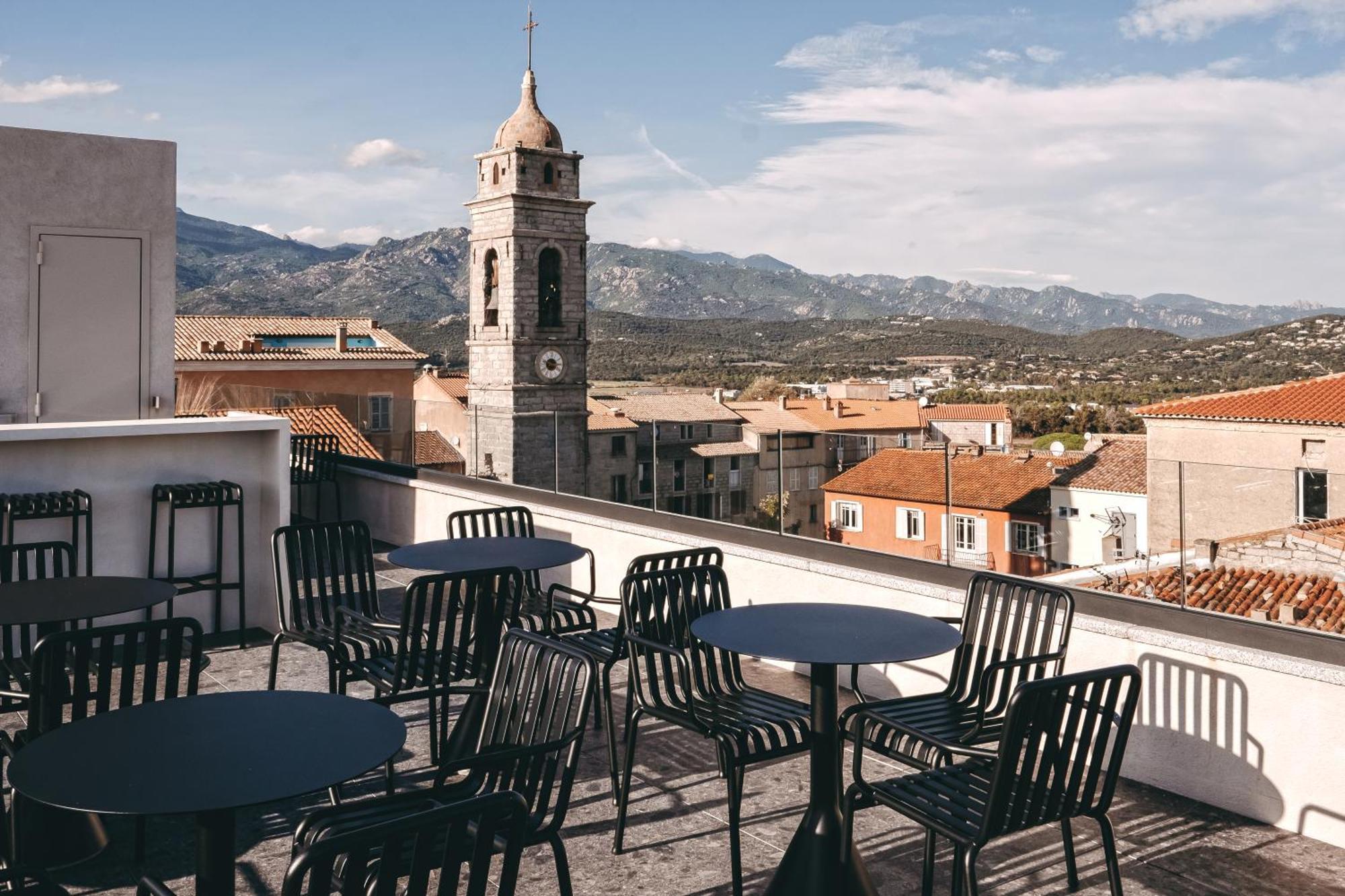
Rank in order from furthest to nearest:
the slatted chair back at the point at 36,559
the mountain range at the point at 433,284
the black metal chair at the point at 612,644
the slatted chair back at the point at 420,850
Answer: the mountain range at the point at 433,284, the slatted chair back at the point at 36,559, the black metal chair at the point at 612,644, the slatted chair back at the point at 420,850

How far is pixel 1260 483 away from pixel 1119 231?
539ft

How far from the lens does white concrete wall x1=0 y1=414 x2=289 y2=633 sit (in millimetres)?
6094

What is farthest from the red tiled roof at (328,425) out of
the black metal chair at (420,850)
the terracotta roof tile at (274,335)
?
the terracotta roof tile at (274,335)

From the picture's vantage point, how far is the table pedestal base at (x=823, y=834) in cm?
304

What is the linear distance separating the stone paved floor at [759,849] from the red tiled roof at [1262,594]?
0.81 metres

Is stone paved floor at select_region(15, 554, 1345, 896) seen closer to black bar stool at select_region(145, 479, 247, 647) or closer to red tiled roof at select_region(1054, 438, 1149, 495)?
red tiled roof at select_region(1054, 438, 1149, 495)

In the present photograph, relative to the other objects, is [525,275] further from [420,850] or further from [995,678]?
[420,850]

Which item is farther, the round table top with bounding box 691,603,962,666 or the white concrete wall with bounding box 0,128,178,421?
the white concrete wall with bounding box 0,128,178,421

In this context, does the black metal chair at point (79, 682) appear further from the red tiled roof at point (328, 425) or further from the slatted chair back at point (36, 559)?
the red tiled roof at point (328, 425)

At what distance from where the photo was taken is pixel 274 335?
44.1 m

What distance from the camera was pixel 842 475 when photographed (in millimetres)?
6254

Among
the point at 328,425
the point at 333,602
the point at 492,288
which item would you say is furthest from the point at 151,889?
the point at 492,288

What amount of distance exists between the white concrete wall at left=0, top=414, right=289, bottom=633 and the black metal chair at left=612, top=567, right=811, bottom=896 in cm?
351

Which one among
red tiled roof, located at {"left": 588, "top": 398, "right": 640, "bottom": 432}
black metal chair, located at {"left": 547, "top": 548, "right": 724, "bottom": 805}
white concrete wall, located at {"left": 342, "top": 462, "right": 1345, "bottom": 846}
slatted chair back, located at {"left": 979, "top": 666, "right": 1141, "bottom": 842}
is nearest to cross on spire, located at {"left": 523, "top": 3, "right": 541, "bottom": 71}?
red tiled roof, located at {"left": 588, "top": 398, "right": 640, "bottom": 432}
